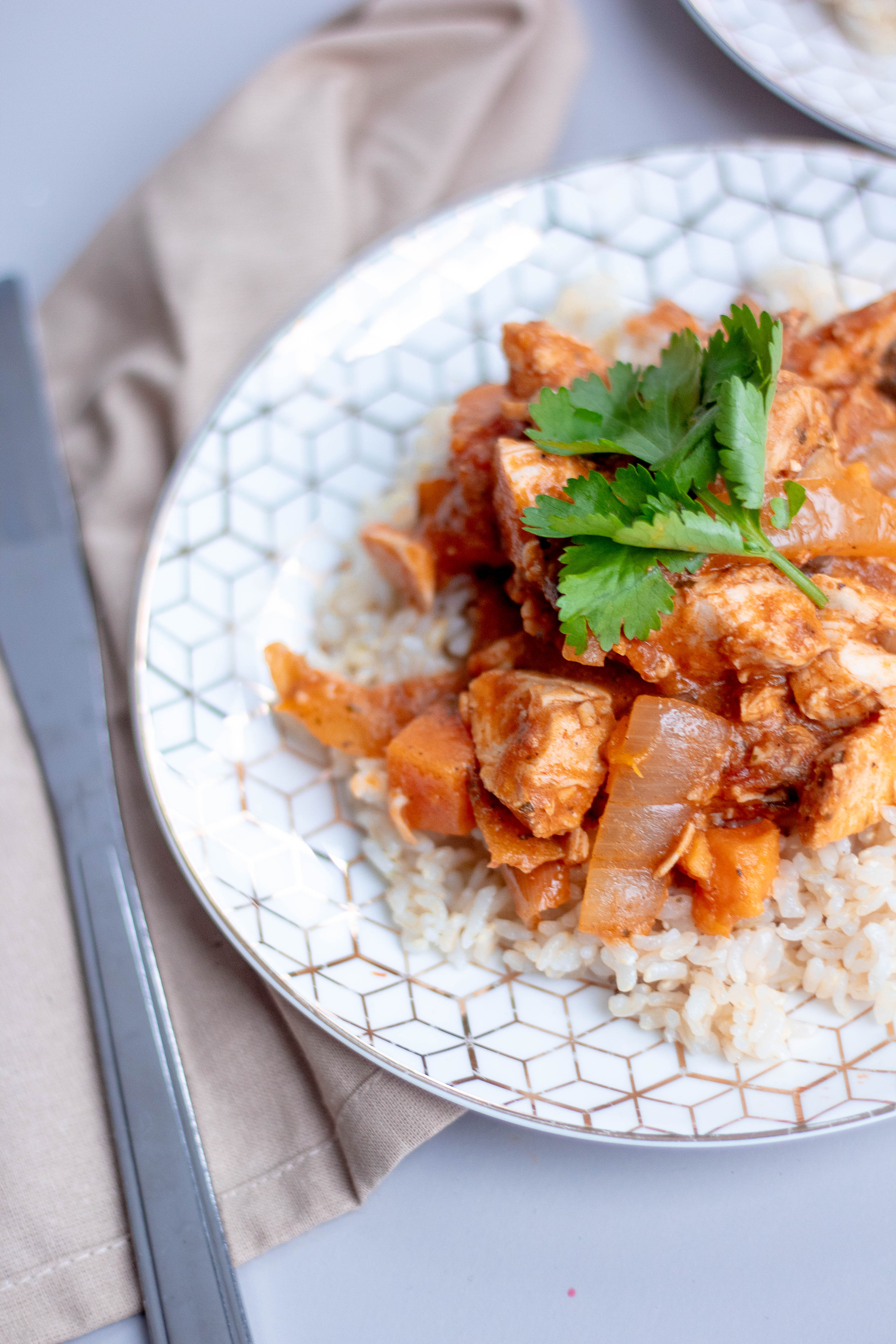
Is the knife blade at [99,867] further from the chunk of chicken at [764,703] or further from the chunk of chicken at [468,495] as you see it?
the chunk of chicken at [764,703]

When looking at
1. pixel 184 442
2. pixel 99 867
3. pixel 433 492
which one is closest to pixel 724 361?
pixel 433 492

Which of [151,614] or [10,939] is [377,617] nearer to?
[151,614]

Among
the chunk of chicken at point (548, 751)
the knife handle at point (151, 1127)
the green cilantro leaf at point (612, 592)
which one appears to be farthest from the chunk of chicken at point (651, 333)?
the knife handle at point (151, 1127)

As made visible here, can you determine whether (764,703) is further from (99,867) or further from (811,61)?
(811,61)

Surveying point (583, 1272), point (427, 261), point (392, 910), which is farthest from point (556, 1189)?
point (427, 261)

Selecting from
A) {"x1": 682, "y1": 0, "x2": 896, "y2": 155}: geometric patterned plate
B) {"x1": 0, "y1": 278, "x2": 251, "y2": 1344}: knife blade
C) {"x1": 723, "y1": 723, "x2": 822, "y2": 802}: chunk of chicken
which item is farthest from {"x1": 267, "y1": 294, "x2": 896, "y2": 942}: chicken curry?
{"x1": 682, "y1": 0, "x2": 896, "y2": 155}: geometric patterned plate
